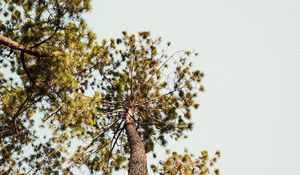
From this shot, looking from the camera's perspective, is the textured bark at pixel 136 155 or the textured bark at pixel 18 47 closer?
the textured bark at pixel 18 47

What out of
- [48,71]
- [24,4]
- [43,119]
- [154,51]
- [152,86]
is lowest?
[48,71]

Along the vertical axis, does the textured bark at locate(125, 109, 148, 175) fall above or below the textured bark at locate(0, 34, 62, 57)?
below

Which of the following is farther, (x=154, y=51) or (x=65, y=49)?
(x=154, y=51)

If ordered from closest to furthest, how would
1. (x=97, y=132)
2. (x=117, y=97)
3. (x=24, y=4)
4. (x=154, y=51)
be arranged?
1. (x=24, y=4)
2. (x=97, y=132)
3. (x=117, y=97)
4. (x=154, y=51)

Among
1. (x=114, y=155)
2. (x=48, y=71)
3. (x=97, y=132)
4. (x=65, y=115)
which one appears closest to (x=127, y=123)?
(x=97, y=132)

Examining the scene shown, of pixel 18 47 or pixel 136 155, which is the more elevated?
pixel 18 47

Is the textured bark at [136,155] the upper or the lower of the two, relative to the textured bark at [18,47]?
lower

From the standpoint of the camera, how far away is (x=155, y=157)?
10.3 meters

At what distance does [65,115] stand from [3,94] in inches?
81.4

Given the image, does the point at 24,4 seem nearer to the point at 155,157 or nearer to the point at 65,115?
the point at 65,115

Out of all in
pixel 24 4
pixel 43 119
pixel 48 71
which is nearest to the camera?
pixel 48 71

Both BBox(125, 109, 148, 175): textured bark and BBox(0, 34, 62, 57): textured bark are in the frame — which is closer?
BBox(0, 34, 62, 57): textured bark

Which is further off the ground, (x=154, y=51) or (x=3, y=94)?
(x=154, y=51)

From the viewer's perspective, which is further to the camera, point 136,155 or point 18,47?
point 136,155
